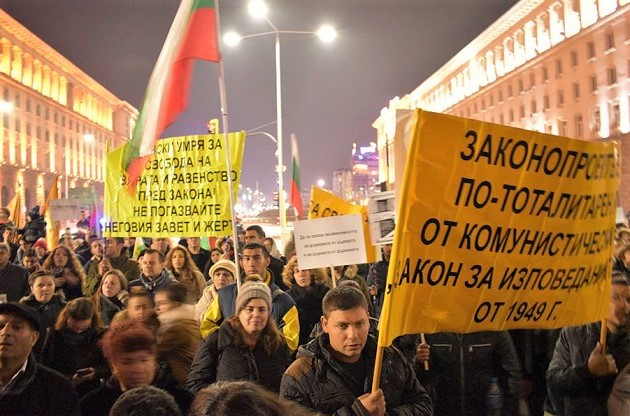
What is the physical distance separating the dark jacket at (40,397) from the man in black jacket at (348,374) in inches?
45.0

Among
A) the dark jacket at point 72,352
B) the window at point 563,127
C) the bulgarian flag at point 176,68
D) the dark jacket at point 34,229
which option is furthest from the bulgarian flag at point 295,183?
the window at point 563,127

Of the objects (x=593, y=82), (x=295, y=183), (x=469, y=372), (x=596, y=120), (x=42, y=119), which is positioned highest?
(x=42, y=119)

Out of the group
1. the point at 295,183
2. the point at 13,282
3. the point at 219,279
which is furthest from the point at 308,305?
the point at 295,183

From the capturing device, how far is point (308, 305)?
7.71 metres

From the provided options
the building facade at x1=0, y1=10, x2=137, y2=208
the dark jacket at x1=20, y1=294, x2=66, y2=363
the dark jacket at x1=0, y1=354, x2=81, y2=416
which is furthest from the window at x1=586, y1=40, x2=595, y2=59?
the dark jacket at x1=0, y1=354, x2=81, y2=416

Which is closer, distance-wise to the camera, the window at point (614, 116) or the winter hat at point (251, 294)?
the winter hat at point (251, 294)

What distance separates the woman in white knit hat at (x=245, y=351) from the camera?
468 centimetres

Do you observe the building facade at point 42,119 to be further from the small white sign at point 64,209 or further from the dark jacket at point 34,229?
the dark jacket at point 34,229

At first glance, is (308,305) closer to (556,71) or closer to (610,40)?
(610,40)

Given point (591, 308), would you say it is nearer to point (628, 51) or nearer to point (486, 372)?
point (486, 372)

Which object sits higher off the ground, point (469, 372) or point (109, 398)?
point (109, 398)

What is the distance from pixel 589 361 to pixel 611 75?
46.7m

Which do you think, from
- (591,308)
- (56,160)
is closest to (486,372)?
(591,308)

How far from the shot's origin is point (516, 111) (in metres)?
63.7
